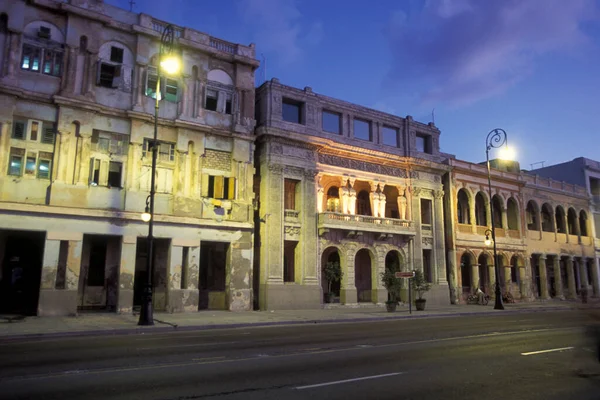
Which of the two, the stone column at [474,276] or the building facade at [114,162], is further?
the stone column at [474,276]

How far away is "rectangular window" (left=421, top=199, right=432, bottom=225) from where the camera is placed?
119 feet

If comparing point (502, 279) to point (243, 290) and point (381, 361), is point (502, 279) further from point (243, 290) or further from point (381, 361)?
point (381, 361)

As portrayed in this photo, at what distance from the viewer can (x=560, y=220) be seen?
4831 centimetres

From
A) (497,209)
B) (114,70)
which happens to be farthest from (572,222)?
(114,70)

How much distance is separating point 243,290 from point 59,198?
10680mm

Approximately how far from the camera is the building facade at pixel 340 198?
28.9 meters

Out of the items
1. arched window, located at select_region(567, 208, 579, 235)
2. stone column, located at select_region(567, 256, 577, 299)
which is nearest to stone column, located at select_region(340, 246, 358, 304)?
stone column, located at select_region(567, 256, 577, 299)

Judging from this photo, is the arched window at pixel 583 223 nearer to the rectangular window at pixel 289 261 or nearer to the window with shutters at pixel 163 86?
the rectangular window at pixel 289 261

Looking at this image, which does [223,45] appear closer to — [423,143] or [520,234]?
[423,143]

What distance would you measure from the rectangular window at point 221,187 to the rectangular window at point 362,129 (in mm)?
10707

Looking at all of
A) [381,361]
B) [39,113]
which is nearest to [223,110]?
[39,113]

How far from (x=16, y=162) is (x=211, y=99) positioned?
10947 millimetres

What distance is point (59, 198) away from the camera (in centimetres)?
2238

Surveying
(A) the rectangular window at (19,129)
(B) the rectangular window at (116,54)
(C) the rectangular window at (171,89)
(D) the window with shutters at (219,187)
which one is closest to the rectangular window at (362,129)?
(D) the window with shutters at (219,187)
